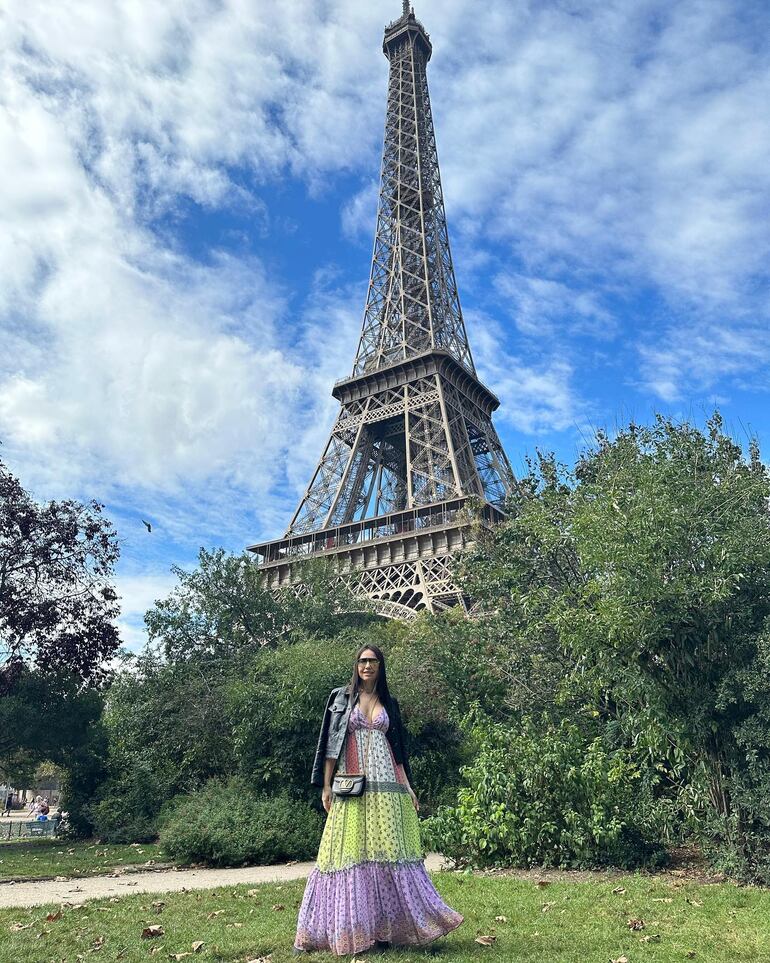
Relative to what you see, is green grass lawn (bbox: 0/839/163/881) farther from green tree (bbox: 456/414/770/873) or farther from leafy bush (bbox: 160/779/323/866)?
green tree (bbox: 456/414/770/873)

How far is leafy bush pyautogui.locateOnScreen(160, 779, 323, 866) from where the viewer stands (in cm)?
1052

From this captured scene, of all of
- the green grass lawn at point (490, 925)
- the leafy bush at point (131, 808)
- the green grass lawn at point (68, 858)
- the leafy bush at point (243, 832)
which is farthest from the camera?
the leafy bush at point (131, 808)

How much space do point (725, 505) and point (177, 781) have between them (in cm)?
1269

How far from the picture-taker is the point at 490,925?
596cm

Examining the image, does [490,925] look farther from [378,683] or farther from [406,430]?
[406,430]

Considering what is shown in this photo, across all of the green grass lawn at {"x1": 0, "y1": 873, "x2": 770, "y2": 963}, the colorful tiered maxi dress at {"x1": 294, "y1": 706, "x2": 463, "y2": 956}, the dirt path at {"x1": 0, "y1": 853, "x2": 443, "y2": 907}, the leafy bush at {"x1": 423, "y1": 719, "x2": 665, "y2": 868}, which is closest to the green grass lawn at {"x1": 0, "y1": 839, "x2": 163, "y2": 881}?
the dirt path at {"x1": 0, "y1": 853, "x2": 443, "y2": 907}

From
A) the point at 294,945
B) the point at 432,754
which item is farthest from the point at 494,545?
the point at 294,945

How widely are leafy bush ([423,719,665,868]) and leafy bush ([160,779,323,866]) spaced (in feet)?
8.68

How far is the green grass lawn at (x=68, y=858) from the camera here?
33.7ft

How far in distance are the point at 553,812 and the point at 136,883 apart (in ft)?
16.9

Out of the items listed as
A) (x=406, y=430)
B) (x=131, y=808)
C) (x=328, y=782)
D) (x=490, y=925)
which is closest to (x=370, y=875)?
(x=328, y=782)

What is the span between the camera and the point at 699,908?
6551 mm

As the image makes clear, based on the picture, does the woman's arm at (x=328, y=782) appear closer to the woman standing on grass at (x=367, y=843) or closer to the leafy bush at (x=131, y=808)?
the woman standing on grass at (x=367, y=843)

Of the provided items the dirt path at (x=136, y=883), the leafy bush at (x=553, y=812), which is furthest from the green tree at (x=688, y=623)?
the dirt path at (x=136, y=883)
